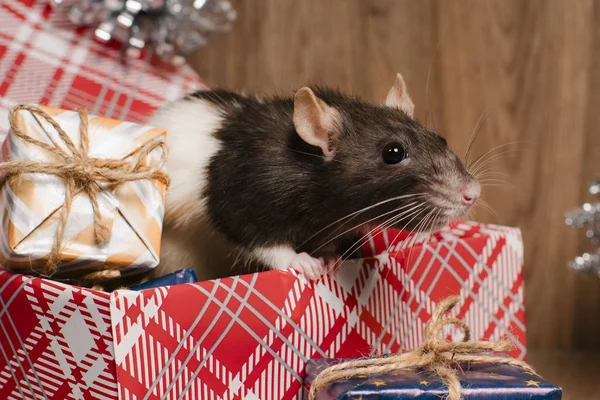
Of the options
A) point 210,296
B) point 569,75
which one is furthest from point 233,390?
point 569,75

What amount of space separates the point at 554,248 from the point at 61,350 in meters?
1.05

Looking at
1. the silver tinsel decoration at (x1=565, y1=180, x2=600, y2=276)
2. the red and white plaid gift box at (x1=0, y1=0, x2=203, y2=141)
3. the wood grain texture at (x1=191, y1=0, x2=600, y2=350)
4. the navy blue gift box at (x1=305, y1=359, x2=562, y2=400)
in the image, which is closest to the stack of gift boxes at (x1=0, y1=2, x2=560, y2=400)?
the navy blue gift box at (x1=305, y1=359, x2=562, y2=400)

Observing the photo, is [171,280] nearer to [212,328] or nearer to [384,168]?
[212,328]

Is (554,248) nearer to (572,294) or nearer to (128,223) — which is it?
(572,294)

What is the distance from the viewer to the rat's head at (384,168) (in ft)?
2.82

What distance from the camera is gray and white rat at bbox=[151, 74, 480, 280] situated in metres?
0.87

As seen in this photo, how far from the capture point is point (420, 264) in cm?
93

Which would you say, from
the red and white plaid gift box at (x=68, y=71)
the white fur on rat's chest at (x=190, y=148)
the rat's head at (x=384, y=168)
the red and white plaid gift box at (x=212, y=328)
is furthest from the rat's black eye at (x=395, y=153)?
the red and white plaid gift box at (x=68, y=71)

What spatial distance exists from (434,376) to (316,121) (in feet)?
1.13

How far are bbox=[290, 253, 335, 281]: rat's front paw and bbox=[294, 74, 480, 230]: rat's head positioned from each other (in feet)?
0.23

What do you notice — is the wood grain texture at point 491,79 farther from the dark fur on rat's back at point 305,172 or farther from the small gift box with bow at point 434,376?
the small gift box with bow at point 434,376

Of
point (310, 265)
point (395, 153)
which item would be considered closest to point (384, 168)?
point (395, 153)

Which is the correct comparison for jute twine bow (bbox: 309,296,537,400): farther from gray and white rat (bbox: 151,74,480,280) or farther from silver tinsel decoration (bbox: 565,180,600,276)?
silver tinsel decoration (bbox: 565,180,600,276)

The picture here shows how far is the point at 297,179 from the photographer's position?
0.92 m
